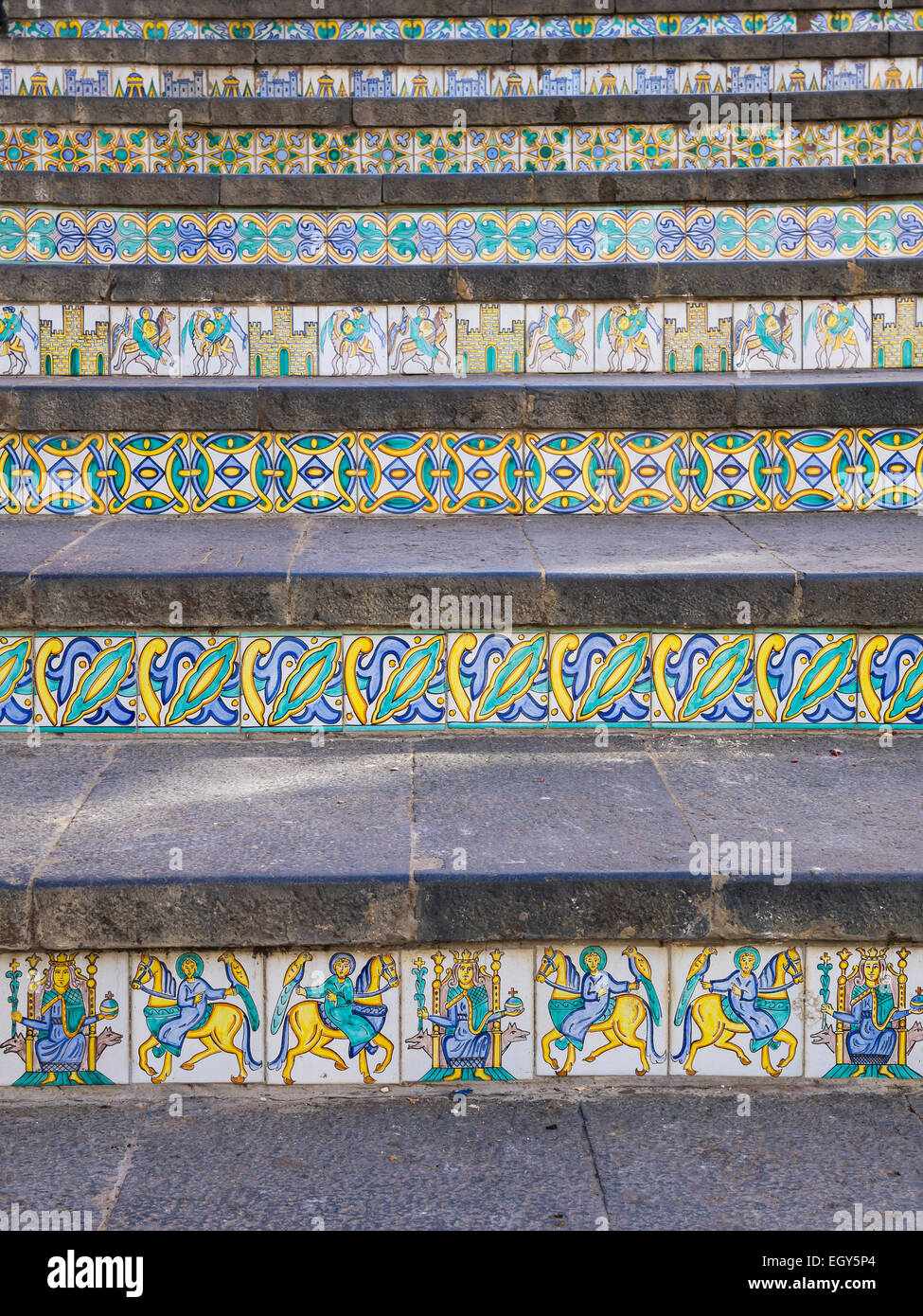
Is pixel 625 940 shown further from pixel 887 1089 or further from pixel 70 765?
pixel 70 765

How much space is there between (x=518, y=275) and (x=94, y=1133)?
322 cm

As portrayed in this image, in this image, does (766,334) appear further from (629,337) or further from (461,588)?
(461,588)

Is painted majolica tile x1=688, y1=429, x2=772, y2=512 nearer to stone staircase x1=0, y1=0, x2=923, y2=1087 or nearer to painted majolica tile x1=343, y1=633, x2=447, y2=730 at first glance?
stone staircase x1=0, y1=0, x2=923, y2=1087

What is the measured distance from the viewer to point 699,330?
Answer: 422 centimetres

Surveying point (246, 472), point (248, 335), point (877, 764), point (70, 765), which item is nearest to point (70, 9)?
point (248, 335)

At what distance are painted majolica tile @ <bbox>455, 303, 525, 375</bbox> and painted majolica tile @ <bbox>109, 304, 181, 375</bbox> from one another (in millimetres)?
997

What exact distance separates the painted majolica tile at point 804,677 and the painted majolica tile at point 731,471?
880mm

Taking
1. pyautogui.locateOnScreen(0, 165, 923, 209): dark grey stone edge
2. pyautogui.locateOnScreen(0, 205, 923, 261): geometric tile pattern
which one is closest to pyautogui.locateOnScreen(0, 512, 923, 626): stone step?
pyautogui.locateOnScreen(0, 205, 923, 261): geometric tile pattern

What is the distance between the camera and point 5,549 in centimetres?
292

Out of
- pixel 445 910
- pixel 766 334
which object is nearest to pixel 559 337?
pixel 766 334

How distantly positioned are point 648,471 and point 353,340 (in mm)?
1347

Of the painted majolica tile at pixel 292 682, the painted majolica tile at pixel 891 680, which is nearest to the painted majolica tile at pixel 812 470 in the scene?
the painted majolica tile at pixel 891 680
